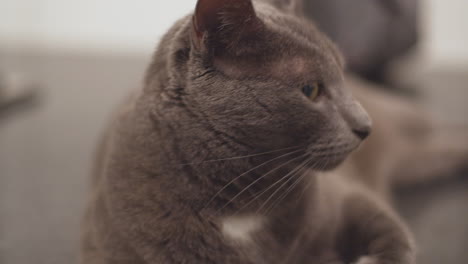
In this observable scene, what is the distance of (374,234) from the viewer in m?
0.88

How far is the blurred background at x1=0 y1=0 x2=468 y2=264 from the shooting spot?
1.22 meters

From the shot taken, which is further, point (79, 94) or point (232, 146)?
point (79, 94)

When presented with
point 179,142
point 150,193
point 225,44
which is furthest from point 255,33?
point 150,193

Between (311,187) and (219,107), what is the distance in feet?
0.88

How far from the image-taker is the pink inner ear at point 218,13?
695 mm

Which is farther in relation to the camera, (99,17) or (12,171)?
(99,17)

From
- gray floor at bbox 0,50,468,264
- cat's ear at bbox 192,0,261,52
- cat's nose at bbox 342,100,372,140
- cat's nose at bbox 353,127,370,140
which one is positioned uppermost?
cat's ear at bbox 192,0,261,52

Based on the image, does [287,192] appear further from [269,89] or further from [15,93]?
[15,93]

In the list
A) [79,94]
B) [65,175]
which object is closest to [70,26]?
[79,94]

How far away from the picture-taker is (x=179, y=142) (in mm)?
789

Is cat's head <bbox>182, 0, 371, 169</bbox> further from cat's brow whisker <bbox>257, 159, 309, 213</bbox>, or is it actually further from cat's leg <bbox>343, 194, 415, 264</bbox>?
cat's leg <bbox>343, 194, 415, 264</bbox>

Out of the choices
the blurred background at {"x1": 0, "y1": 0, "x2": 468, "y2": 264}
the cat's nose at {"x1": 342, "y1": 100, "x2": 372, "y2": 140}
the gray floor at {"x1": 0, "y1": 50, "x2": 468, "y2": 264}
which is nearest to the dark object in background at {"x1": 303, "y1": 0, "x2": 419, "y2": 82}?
the blurred background at {"x1": 0, "y1": 0, "x2": 468, "y2": 264}

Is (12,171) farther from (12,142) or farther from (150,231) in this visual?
(150,231)

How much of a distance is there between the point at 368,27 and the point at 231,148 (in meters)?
1.31
